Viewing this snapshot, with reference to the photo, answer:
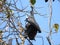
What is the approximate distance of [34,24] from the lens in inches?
66.8

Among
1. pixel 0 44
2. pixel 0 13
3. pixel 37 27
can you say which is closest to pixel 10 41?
pixel 0 44

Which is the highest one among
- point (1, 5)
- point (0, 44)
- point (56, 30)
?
point (1, 5)

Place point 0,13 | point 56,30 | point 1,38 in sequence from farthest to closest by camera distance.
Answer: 1. point 0,13
2. point 1,38
3. point 56,30

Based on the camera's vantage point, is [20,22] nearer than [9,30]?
No

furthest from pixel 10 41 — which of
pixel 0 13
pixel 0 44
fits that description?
pixel 0 13

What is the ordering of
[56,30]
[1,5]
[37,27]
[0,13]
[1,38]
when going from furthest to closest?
[0,13] < [1,38] < [1,5] < [56,30] < [37,27]

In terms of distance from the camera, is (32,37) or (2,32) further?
(2,32)

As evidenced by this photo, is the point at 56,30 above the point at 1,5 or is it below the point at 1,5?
below

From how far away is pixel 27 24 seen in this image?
1.76 meters

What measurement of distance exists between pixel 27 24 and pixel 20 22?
2.09 ft

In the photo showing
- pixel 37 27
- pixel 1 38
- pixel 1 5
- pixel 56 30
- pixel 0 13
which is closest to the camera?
pixel 37 27

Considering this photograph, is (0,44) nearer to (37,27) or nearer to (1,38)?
(1,38)

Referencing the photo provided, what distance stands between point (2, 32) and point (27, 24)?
0.62 metres

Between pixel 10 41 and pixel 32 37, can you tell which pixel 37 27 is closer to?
pixel 32 37
